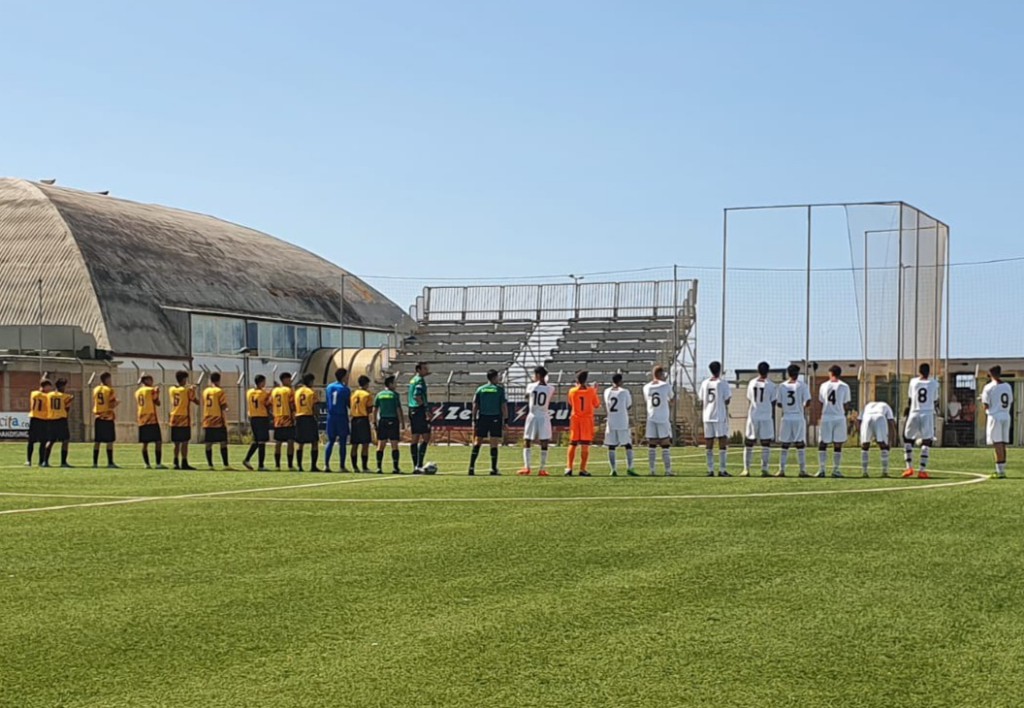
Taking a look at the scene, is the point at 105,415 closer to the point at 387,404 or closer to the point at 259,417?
the point at 259,417

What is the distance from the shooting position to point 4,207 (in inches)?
2386

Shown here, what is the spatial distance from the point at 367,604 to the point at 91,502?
9.33m

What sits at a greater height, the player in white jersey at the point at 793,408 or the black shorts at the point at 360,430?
the player in white jersey at the point at 793,408

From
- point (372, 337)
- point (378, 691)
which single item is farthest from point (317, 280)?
point (378, 691)

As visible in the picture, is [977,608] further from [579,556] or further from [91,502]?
[91,502]

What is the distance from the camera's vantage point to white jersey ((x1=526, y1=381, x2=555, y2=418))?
23.5 metres

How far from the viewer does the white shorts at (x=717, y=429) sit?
73.6 feet

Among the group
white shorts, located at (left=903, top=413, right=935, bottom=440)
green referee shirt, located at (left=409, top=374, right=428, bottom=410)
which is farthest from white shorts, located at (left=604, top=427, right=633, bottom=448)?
white shorts, located at (left=903, top=413, right=935, bottom=440)

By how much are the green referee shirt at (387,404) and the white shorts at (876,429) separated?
8.15m

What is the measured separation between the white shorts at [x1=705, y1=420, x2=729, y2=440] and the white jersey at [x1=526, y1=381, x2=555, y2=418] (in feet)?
9.25

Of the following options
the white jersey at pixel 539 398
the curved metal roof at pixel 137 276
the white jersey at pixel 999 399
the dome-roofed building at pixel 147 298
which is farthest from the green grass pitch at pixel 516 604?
the curved metal roof at pixel 137 276

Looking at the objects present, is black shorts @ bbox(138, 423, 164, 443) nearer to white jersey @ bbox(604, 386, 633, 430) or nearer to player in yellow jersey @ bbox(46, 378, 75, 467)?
player in yellow jersey @ bbox(46, 378, 75, 467)

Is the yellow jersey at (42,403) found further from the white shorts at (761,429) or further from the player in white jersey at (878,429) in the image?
the player in white jersey at (878,429)

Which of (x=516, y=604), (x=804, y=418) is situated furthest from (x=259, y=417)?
(x=516, y=604)
